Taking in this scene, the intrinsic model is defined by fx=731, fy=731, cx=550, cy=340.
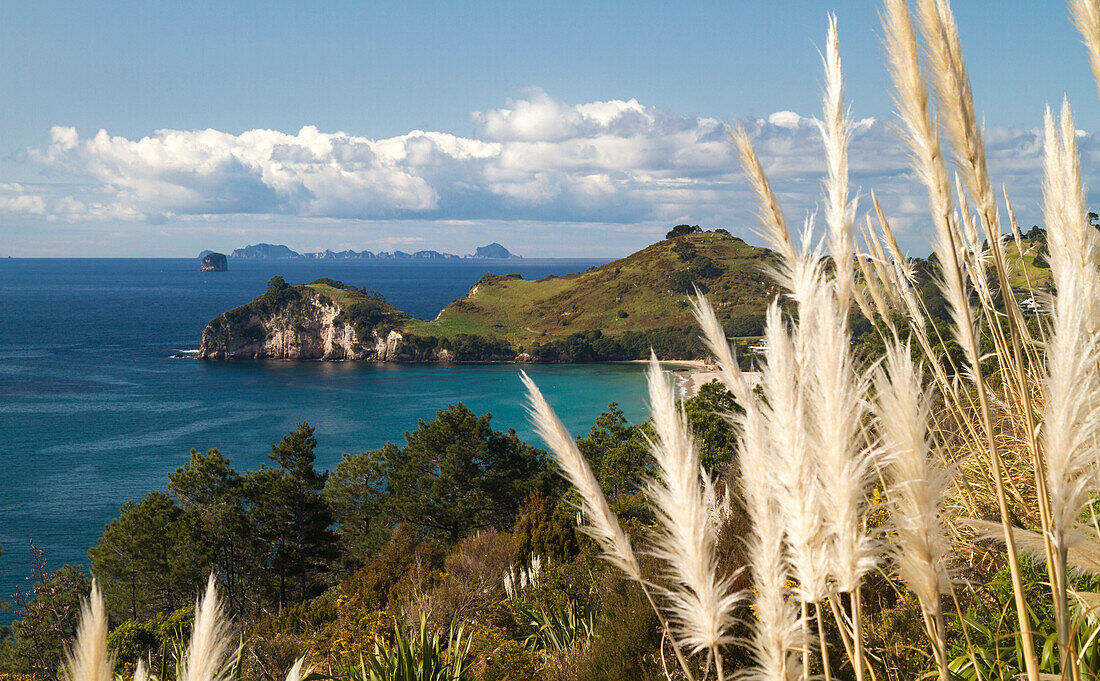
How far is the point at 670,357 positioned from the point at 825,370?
2531 inches

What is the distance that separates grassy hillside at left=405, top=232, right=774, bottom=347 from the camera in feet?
238

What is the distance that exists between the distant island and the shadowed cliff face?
98mm

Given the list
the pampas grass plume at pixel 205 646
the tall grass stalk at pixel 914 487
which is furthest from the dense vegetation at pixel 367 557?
the tall grass stalk at pixel 914 487

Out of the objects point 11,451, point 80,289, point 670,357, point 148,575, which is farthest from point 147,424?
point 80,289

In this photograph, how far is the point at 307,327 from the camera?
72.5 meters

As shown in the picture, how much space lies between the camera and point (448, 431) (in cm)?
2252

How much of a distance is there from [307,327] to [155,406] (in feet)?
84.5

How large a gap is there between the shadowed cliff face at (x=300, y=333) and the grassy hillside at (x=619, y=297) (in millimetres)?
5139

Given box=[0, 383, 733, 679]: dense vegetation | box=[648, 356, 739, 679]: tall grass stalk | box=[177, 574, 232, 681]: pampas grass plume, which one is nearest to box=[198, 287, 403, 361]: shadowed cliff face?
box=[0, 383, 733, 679]: dense vegetation

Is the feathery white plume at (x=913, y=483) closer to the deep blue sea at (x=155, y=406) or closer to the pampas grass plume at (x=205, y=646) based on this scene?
the pampas grass plume at (x=205, y=646)

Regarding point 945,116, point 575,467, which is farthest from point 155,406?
point 945,116

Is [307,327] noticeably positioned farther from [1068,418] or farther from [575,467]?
[1068,418]

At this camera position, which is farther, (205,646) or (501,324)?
(501,324)

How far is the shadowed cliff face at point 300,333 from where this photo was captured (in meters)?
70.8
